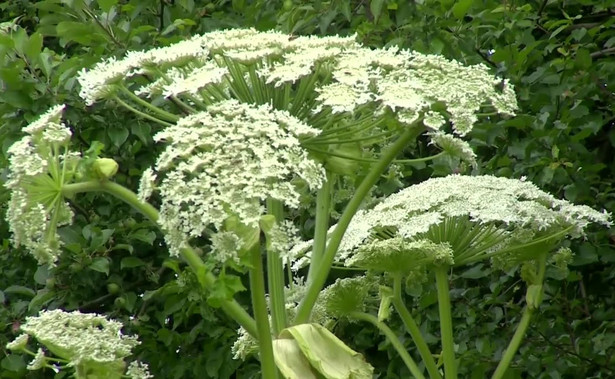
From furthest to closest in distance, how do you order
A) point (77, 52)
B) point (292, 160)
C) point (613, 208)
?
point (77, 52), point (613, 208), point (292, 160)

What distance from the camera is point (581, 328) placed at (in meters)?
3.59

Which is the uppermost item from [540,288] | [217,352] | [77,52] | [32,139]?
[32,139]

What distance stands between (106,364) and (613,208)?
69.2 inches

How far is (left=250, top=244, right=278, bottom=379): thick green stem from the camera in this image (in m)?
1.96

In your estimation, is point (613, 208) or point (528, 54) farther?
point (528, 54)

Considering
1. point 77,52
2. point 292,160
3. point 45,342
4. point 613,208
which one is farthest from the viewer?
point 77,52

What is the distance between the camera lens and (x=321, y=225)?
7.82 ft

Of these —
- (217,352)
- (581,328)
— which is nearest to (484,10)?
(581,328)

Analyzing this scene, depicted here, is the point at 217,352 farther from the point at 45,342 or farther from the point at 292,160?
the point at 292,160

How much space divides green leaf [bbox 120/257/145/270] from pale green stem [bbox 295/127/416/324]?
4.63 ft

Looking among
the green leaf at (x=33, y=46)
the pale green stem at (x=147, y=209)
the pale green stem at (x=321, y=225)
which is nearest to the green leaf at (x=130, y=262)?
the green leaf at (x=33, y=46)

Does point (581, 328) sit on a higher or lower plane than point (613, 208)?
lower

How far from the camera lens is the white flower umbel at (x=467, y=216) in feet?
7.98

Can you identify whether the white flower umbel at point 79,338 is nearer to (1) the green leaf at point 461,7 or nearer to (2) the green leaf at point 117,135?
(2) the green leaf at point 117,135
